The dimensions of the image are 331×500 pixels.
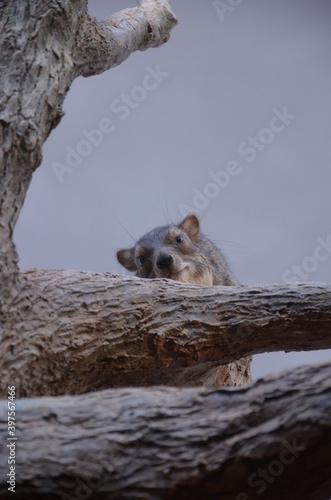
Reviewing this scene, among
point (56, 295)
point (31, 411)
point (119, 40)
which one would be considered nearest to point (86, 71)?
point (119, 40)

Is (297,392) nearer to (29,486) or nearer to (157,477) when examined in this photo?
(157,477)

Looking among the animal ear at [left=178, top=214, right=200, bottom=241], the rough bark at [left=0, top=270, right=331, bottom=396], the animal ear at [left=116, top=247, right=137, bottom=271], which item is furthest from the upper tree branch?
the animal ear at [left=116, top=247, right=137, bottom=271]

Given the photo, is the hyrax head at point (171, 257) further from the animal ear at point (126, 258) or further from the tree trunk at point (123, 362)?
the tree trunk at point (123, 362)

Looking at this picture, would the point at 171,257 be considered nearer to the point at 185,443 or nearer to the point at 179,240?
the point at 179,240

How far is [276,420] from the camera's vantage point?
4.89ft

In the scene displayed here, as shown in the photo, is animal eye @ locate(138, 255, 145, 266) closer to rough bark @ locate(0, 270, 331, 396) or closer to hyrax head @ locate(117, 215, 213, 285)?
hyrax head @ locate(117, 215, 213, 285)

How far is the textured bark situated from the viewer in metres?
1.47

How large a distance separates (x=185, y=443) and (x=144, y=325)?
1.31m

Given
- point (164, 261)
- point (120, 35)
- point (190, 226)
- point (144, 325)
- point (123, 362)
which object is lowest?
point (123, 362)

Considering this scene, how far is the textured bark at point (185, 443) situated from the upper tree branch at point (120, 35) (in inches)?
80.8

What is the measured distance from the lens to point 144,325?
2.85 m

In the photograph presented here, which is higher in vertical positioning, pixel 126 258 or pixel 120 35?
pixel 120 35

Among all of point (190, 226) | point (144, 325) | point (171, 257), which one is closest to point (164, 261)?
point (171, 257)

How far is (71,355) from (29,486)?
1.07 m
